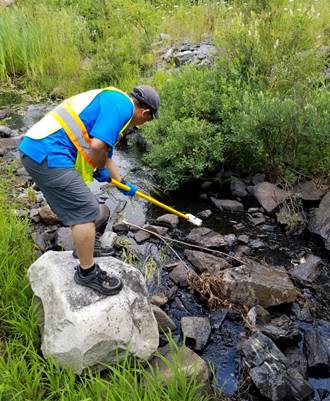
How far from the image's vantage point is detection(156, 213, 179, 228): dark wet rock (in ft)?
17.1

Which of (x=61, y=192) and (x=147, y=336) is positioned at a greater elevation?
(x=61, y=192)

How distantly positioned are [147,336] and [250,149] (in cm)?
326

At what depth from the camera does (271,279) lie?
4184 mm

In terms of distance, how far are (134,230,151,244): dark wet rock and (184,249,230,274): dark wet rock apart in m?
0.53

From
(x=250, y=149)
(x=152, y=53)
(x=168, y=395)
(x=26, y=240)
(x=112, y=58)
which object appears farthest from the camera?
(x=152, y=53)

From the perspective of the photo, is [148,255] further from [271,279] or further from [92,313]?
[92,313]

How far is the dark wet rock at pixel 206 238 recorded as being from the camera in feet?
15.8

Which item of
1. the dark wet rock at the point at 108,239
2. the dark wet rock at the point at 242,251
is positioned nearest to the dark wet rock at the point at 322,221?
the dark wet rock at the point at 242,251

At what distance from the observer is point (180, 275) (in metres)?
4.32

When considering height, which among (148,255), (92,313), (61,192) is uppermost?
(61,192)

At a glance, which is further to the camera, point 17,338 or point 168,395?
point 17,338

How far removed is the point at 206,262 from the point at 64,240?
4.78ft

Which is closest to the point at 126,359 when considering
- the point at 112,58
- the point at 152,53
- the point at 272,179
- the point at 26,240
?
the point at 26,240

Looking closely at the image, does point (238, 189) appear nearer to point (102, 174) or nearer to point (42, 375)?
point (102, 174)
